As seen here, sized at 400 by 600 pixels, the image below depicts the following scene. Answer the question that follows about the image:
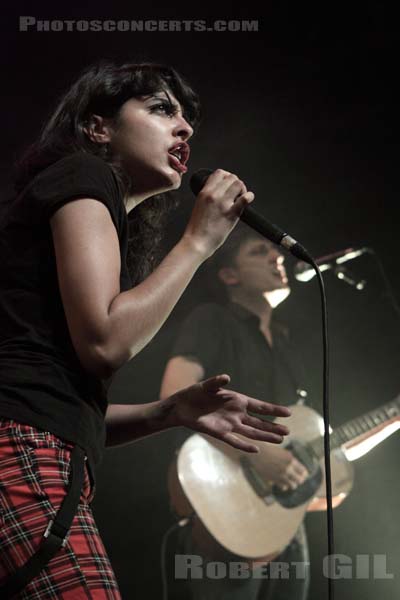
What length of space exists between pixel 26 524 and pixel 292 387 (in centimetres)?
182

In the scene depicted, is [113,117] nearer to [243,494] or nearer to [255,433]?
[255,433]

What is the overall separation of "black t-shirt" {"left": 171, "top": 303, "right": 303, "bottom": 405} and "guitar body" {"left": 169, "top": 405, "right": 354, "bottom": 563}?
213 millimetres

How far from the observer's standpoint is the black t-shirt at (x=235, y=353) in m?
2.39

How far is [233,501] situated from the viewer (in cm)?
218

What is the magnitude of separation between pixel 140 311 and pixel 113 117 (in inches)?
22.4

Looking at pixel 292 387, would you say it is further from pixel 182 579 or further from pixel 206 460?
pixel 182 579

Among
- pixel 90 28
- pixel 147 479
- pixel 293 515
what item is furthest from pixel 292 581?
pixel 90 28

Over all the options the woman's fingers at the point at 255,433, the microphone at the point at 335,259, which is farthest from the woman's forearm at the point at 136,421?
the microphone at the point at 335,259

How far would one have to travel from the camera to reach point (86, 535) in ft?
2.65

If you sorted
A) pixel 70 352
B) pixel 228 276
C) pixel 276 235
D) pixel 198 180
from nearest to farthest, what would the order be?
1. pixel 70 352
2. pixel 276 235
3. pixel 198 180
4. pixel 228 276

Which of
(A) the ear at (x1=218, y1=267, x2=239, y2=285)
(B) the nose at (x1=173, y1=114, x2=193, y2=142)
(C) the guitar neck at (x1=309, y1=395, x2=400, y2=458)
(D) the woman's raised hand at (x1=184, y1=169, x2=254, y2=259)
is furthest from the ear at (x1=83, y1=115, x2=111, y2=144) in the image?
(C) the guitar neck at (x1=309, y1=395, x2=400, y2=458)

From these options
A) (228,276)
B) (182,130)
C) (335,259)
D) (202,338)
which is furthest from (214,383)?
(335,259)

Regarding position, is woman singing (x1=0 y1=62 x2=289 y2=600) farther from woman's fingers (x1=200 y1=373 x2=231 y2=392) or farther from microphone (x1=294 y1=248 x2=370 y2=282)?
microphone (x1=294 y1=248 x2=370 y2=282)

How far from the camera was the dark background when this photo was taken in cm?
250
